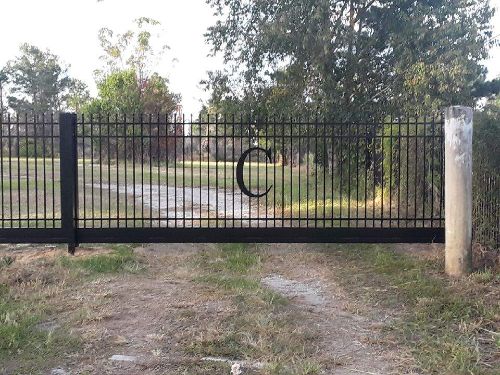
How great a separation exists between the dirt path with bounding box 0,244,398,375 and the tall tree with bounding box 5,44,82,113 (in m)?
64.4

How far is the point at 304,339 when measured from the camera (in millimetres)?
5230

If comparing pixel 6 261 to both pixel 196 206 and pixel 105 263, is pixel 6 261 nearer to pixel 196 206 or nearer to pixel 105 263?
pixel 105 263

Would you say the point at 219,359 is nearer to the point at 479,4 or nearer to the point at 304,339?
the point at 304,339

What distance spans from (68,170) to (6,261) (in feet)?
5.12

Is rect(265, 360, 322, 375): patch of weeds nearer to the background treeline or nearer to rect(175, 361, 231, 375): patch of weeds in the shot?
rect(175, 361, 231, 375): patch of weeds

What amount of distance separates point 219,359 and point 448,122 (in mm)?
4617

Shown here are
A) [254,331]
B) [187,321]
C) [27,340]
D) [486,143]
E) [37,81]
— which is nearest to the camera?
[27,340]

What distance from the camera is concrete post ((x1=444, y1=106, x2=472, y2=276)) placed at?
7.36 meters

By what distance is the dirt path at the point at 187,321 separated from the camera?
184 inches

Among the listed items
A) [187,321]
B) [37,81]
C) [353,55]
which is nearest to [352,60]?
[353,55]

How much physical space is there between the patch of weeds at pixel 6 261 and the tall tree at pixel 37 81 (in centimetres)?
6245

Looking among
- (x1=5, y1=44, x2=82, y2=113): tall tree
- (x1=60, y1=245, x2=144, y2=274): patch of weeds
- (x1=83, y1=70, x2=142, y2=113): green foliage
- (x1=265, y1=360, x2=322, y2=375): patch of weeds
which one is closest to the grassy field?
(x1=60, y1=245, x2=144, y2=274): patch of weeds

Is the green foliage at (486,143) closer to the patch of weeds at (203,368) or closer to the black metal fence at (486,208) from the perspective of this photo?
the black metal fence at (486,208)

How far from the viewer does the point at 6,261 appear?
323 inches
